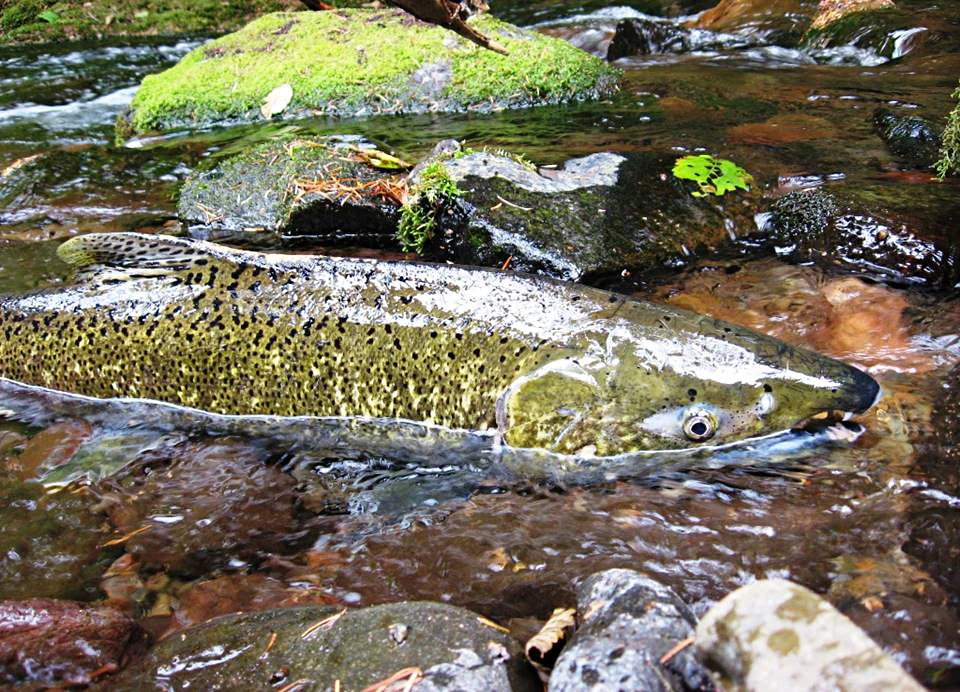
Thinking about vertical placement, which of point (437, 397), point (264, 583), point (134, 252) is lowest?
point (264, 583)

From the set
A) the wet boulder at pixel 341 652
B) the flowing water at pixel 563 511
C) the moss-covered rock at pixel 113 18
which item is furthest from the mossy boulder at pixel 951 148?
the moss-covered rock at pixel 113 18

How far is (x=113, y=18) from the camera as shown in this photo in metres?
17.2

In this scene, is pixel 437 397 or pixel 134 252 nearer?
pixel 437 397

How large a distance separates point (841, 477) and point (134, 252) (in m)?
3.84

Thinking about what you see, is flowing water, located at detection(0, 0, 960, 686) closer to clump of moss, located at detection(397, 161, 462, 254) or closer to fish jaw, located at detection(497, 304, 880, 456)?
fish jaw, located at detection(497, 304, 880, 456)

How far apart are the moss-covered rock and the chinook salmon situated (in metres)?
14.2

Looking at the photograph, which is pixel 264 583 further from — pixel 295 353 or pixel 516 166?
pixel 516 166

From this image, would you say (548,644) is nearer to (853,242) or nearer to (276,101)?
(853,242)

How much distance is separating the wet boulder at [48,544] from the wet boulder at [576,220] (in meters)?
2.98

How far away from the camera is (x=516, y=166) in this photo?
579 cm

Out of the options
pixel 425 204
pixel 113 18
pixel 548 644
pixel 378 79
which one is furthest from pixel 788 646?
pixel 113 18

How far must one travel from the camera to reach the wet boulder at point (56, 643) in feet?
8.71

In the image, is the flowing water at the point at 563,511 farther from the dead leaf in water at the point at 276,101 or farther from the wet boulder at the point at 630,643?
the dead leaf in water at the point at 276,101

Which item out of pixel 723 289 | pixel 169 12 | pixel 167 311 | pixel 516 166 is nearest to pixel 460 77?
pixel 516 166
